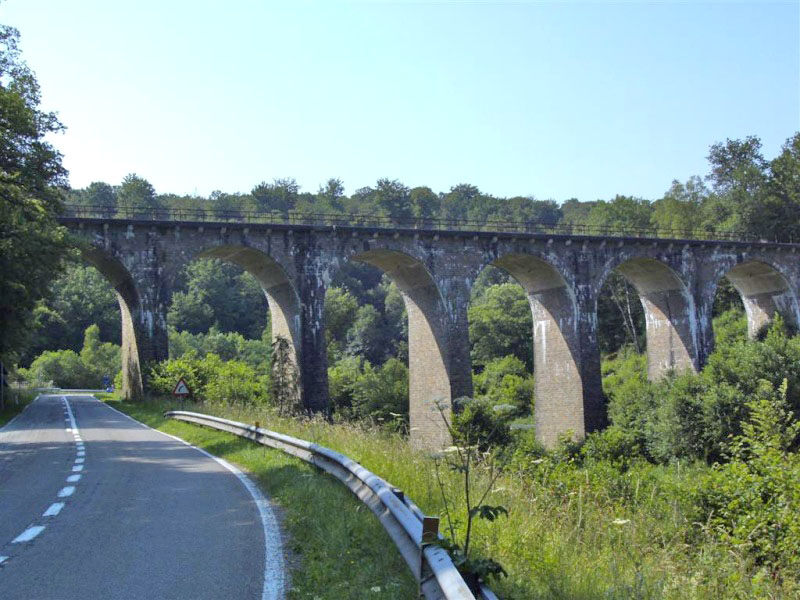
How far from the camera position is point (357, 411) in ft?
186

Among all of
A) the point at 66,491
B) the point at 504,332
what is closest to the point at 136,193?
the point at 504,332

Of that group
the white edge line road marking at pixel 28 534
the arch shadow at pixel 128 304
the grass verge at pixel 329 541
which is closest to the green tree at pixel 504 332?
the arch shadow at pixel 128 304

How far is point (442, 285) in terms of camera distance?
41.1 m

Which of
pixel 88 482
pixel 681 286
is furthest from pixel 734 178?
pixel 88 482

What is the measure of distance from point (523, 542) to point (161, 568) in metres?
3.25

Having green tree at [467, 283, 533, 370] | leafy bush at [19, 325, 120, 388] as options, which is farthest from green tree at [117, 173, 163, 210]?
green tree at [467, 283, 533, 370]

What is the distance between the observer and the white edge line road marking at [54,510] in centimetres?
1038

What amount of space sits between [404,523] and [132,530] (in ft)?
12.8

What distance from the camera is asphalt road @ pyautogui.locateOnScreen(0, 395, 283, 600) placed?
23.2 feet

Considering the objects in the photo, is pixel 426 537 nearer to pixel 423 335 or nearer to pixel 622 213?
pixel 423 335

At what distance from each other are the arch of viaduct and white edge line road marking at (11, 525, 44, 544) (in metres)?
23.7

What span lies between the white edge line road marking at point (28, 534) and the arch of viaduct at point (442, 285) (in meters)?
23.7

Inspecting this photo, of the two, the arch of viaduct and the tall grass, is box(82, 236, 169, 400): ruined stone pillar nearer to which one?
the arch of viaduct

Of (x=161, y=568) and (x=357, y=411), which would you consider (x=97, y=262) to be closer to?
(x=357, y=411)
